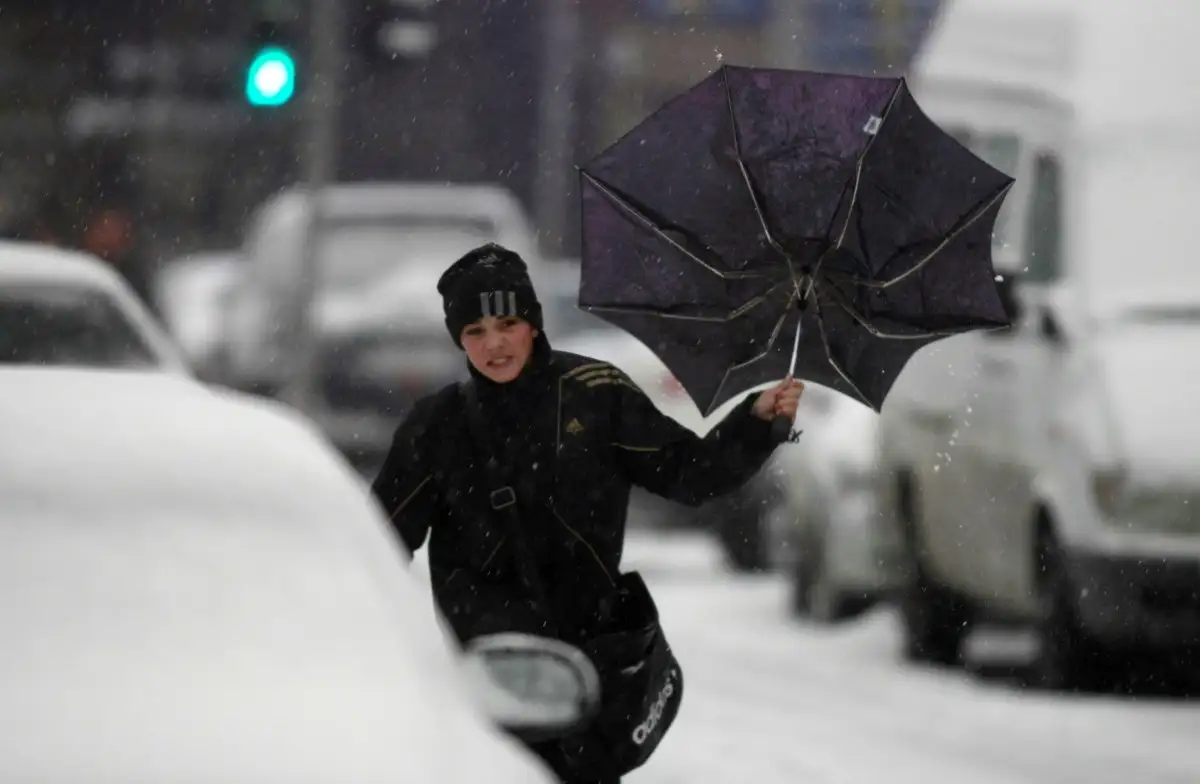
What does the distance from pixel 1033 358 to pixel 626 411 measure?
5.63m

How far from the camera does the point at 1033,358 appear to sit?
10977 millimetres

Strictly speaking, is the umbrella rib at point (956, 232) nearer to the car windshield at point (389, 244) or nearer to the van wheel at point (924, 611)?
the van wheel at point (924, 611)

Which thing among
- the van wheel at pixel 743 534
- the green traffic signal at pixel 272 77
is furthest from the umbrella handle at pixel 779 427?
the van wheel at pixel 743 534

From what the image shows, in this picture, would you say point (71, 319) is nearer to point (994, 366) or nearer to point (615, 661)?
point (994, 366)

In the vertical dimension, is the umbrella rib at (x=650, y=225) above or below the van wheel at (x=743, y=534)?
above

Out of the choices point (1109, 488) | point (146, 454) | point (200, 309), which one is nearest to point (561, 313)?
point (200, 309)

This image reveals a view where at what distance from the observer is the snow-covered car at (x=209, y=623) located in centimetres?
361

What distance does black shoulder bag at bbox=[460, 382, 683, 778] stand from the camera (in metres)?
5.51

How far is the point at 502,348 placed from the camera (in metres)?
5.57

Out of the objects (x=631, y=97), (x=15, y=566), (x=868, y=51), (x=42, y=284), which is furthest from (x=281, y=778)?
(x=631, y=97)

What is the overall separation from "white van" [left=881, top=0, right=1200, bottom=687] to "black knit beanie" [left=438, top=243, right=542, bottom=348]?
4.80m

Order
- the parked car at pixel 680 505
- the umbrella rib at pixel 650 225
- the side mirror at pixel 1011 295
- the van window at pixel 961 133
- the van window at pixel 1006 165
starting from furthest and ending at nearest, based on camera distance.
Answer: the parked car at pixel 680 505, the van window at pixel 961 133, the van window at pixel 1006 165, the side mirror at pixel 1011 295, the umbrella rib at pixel 650 225

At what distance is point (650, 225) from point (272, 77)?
9.79 metres

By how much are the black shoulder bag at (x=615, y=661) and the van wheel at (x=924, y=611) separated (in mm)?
6979
